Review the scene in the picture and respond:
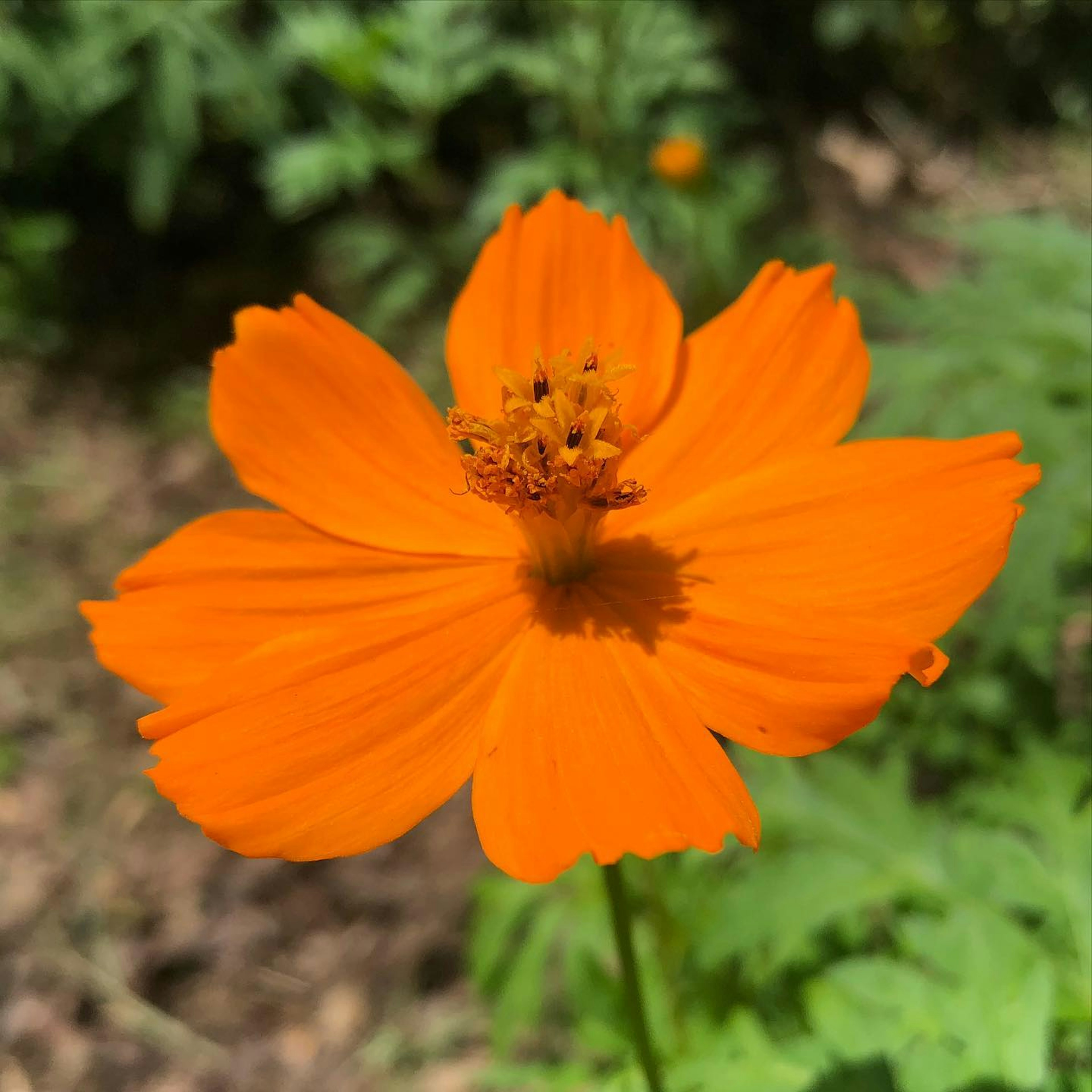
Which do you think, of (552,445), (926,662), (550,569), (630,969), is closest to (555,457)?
(552,445)

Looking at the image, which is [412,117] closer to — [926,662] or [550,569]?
[550,569]

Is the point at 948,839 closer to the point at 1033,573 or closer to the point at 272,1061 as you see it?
the point at 1033,573

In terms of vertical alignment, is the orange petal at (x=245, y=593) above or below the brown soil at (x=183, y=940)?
above

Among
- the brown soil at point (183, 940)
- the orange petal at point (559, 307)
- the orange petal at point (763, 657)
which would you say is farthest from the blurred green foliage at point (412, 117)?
the orange petal at point (763, 657)

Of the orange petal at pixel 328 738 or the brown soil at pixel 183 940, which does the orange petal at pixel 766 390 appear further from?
the brown soil at pixel 183 940

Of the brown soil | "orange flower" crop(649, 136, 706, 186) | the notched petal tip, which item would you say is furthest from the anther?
"orange flower" crop(649, 136, 706, 186)

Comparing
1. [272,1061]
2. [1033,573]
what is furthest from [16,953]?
[1033,573]
